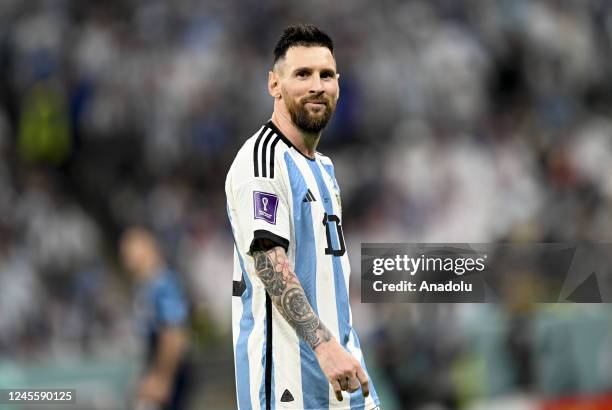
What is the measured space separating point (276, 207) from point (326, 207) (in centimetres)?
27

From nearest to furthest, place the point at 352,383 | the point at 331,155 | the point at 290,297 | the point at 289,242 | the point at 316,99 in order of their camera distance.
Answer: the point at 352,383 < the point at 290,297 < the point at 289,242 < the point at 316,99 < the point at 331,155

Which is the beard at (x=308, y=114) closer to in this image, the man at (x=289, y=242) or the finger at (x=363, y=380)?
the man at (x=289, y=242)

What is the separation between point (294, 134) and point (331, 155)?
7.49 m

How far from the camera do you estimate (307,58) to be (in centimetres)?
344

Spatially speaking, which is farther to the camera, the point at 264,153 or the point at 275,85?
the point at 275,85

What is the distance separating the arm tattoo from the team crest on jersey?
105 millimetres

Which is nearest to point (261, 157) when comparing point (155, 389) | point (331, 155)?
point (155, 389)

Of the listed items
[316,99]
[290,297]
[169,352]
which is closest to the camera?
[290,297]

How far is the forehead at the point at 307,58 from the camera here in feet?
11.3

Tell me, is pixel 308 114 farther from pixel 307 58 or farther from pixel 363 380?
pixel 363 380

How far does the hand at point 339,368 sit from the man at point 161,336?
4.42 metres

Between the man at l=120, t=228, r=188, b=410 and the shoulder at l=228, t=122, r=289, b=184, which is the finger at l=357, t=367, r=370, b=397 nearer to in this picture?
the shoulder at l=228, t=122, r=289, b=184

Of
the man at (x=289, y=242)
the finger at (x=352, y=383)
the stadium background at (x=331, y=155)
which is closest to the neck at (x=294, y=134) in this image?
the man at (x=289, y=242)

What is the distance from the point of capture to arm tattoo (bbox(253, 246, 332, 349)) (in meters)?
3.19
